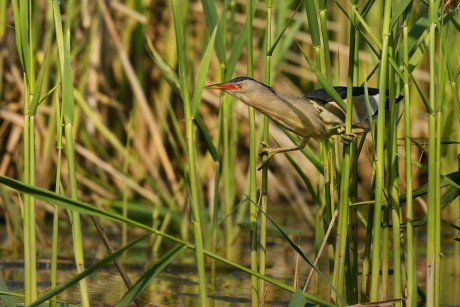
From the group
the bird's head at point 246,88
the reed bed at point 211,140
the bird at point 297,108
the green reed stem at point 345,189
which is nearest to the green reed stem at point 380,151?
the reed bed at point 211,140

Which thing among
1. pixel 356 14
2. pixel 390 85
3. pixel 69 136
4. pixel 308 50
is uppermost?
pixel 308 50

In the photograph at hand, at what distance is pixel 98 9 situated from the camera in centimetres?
525

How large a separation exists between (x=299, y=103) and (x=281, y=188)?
10.1ft

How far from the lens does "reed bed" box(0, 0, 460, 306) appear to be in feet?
7.54

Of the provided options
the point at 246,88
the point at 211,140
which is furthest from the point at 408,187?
the point at 211,140

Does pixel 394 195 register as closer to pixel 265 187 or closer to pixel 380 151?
pixel 380 151

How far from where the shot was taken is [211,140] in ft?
10.7

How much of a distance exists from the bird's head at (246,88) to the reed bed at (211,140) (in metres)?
0.03

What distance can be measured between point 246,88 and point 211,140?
0.63 meters

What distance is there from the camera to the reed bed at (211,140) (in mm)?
2299

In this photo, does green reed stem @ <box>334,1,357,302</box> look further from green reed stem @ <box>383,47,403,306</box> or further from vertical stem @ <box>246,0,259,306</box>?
vertical stem @ <box>246,0,259,306</box>

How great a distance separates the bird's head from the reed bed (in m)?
0.03

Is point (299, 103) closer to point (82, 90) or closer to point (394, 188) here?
point (394, 188)

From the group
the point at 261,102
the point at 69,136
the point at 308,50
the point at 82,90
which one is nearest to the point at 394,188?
the point at 261,102
